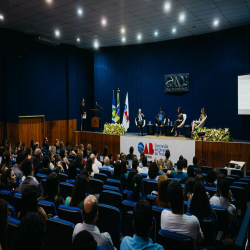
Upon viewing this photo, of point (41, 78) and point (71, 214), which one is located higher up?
point (41, 78)

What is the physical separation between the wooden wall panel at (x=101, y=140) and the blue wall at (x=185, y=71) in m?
2.77

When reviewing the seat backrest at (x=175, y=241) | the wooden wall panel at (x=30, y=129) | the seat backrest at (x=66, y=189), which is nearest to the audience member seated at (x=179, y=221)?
the seat backrest at (x=175, y=241)

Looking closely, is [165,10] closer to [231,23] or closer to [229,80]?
[231,23]

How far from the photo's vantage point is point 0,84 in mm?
10625

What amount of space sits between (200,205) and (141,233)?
42.5 inches

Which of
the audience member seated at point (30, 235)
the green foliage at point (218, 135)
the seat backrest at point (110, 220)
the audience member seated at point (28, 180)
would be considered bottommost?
the seat backrest at point (110, 220)

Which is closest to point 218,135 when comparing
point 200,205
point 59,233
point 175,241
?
point 200,205

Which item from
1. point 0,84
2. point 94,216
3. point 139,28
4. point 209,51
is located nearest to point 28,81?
point 0,84

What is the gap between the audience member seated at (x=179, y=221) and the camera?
224 centimetres

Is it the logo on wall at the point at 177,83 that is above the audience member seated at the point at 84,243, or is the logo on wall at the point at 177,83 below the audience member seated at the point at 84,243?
above

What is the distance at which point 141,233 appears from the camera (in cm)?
180

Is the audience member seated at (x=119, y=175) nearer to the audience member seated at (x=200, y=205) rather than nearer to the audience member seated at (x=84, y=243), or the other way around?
the audience member seated at (x=200, y=205)

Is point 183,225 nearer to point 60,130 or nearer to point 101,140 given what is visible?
point 101,140

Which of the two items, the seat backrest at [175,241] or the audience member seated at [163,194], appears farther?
the audience member seated at [163,194]
